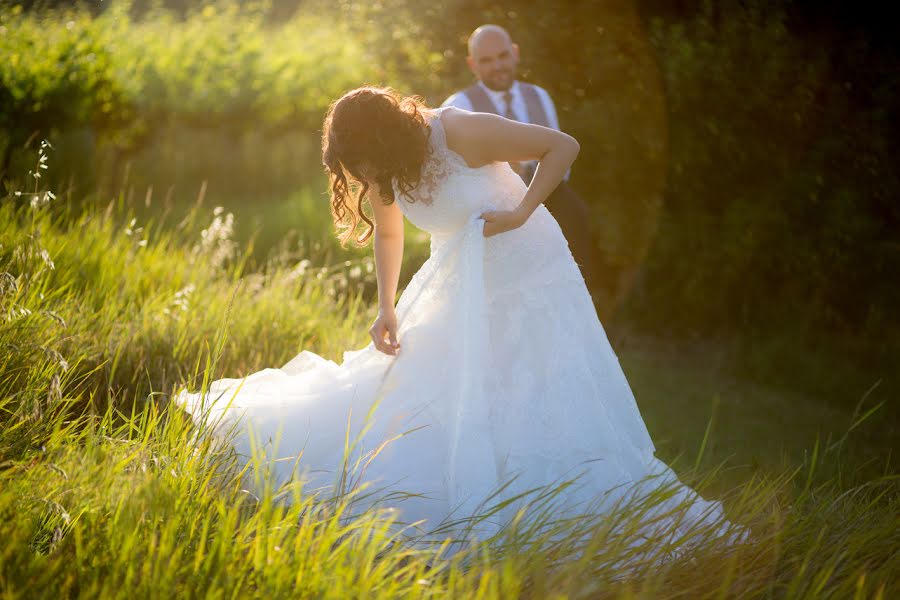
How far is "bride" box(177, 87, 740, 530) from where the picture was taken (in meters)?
3.21

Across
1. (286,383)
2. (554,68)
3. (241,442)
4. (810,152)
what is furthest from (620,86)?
(241,442)

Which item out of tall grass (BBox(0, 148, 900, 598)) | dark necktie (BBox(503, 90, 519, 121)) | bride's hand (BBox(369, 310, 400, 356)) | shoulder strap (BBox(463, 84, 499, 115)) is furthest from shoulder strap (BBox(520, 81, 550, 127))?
tall grass (BBox(0, 148, 900, 598))

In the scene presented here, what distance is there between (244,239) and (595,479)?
6352 millimetres

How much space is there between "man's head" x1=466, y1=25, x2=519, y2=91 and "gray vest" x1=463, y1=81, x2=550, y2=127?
4.0 inches

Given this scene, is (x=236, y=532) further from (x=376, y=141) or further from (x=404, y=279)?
(x=404, y=279)

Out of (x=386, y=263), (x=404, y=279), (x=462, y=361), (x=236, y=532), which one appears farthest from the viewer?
(x=404, y=279)

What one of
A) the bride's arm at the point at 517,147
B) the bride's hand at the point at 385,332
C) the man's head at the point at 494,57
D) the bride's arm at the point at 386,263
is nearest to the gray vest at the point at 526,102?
the man's head at the point at 494,57

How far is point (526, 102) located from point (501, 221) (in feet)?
9.49

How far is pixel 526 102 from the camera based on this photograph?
6000 millimetres

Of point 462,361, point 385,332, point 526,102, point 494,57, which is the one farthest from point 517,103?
point 462,361

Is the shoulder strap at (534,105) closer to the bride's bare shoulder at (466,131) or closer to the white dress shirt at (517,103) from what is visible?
the white dress shirt at (517,103)

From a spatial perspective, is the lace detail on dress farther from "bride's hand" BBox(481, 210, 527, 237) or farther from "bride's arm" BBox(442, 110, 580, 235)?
"bride's hand" BBox(481, 210, 527, 237)

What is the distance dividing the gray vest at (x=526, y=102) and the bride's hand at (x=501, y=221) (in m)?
2.68

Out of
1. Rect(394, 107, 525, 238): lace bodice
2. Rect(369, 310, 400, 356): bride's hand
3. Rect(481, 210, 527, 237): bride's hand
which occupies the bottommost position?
Rect(369, 310, 400, 356): bride's hand
